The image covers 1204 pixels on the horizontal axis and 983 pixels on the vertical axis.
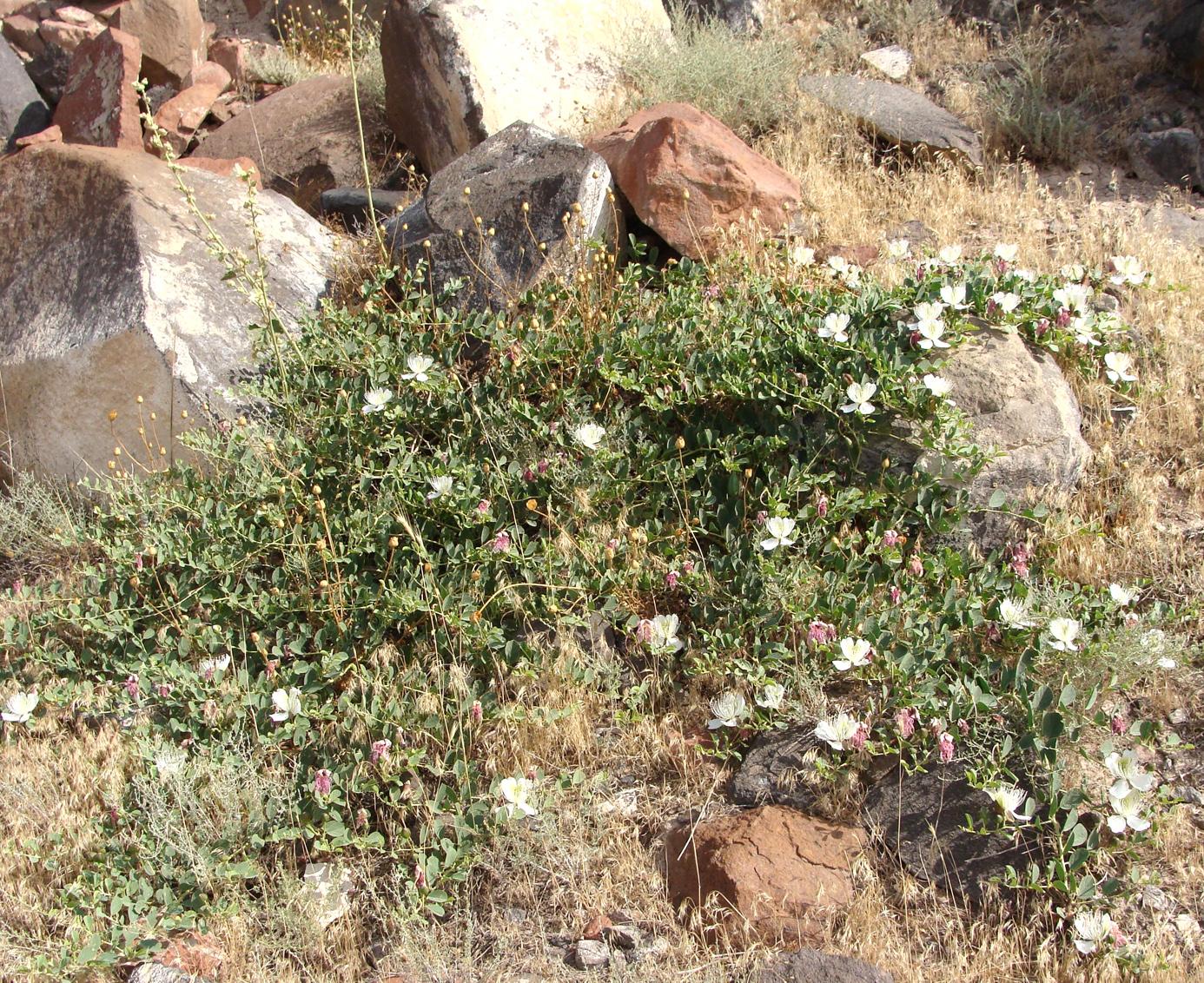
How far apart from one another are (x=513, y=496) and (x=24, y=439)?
92.9 inches

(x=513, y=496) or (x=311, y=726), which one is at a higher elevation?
(x=513, y=496)

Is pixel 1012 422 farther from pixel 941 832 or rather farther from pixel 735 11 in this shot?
pixel 735 11

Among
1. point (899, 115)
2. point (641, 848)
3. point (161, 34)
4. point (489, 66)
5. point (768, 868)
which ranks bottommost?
point (641, 848)

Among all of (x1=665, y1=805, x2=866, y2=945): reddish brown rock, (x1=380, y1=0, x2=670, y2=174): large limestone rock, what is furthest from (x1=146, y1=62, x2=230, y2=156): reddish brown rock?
(x1=665, y1=805, x2=866, y2=945): reddish brown rock

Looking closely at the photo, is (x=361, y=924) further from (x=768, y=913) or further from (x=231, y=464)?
(x=231, y=464)

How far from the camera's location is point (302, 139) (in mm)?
6902

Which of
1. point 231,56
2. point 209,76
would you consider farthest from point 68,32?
point 209,76

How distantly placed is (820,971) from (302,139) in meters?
6.04

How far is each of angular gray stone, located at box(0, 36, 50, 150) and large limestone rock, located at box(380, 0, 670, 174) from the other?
10.5ft

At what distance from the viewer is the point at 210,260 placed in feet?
15.9

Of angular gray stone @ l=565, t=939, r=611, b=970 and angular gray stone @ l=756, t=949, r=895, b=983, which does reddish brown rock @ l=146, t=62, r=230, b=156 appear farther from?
angular gray stone @ l=756, t=949, r=895, b=983

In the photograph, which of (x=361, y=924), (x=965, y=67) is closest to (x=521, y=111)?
(x=965, y=67)

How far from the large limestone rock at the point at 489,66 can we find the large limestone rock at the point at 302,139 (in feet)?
1.36

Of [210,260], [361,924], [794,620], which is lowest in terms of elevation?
[361,924]
